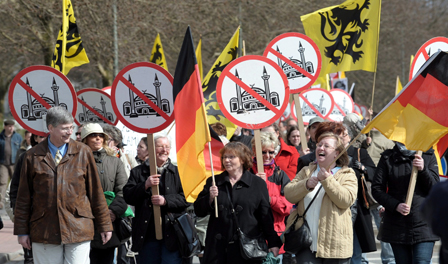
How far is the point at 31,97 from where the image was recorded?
7348mm

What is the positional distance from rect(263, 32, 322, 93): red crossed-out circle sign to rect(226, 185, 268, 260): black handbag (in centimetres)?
276

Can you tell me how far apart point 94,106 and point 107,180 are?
302 cm

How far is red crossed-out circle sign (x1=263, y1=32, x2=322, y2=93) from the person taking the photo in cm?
790

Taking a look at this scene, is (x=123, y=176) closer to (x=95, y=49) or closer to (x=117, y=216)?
(x=117, y=216)

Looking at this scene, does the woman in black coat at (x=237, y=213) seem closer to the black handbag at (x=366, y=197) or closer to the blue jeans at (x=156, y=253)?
the blue jeans at (x=156, y=253)

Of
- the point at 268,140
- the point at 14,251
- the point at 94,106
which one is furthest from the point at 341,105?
the point at 268,140

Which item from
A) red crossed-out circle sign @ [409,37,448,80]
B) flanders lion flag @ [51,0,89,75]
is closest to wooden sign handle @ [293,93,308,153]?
red crossed-out circle sign @ [409,37,448,80]

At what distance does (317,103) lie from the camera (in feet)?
45.3

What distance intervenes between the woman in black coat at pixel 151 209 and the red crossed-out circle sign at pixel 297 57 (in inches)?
89.0

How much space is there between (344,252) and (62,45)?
17.2ft

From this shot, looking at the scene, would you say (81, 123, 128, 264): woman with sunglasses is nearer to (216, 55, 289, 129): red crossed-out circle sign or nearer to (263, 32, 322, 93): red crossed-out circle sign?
(216, 55, 289, 129): red crossed-out circle sign

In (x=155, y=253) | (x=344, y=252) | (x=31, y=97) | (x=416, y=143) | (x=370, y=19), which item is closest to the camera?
(x=344, y=252)

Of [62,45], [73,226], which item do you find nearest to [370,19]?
[62,45]

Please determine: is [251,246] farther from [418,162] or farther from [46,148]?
[46,148]
